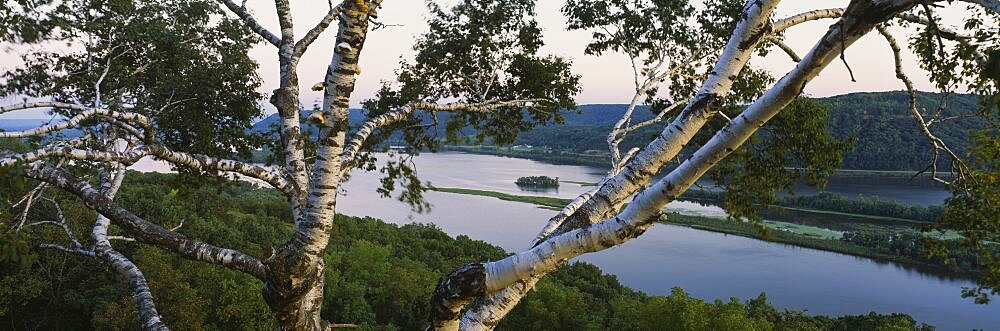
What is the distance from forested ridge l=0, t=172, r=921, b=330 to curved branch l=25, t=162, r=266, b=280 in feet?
8.57

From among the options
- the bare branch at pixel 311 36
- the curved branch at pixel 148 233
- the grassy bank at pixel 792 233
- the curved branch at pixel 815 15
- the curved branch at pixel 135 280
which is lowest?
the grassy bank at pixel 792 233

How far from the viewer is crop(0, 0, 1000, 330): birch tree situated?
194 cm

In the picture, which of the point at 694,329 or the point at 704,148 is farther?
the point at 694,329

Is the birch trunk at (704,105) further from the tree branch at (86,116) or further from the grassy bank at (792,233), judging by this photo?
the grassy bank at (792,233)

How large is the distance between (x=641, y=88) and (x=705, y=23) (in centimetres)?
119

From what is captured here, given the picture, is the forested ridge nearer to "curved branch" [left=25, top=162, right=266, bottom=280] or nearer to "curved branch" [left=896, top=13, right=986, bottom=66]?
"curved branch" [left=25, top=162, right=266, bottom=280]

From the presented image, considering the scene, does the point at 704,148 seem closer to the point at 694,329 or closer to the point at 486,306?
the point at 486,306

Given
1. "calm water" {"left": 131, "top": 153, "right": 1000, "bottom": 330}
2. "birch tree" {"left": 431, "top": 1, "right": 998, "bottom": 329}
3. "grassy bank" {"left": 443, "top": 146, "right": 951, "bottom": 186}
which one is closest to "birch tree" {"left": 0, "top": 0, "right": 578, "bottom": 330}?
"birch tree" {"left": 431, "top": 1, "right": 998, "bottom": 329}

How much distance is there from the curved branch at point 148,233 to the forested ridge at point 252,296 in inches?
103

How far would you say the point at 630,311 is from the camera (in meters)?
13.5

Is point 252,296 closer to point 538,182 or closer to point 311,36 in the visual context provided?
point 311,36

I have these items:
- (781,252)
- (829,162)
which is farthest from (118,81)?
(781,252)

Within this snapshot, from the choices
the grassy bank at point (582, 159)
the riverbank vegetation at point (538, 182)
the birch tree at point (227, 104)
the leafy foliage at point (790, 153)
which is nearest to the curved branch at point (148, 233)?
the birch tree at point (227, 104)

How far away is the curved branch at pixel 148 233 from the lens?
8.27ft
